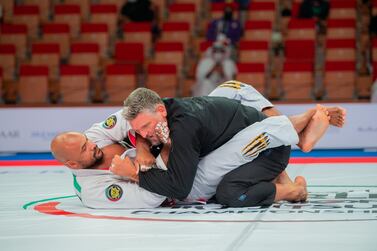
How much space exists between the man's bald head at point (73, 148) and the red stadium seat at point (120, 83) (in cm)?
781

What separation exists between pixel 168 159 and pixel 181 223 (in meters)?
0.52

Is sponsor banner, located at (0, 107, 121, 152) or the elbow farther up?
the elbow

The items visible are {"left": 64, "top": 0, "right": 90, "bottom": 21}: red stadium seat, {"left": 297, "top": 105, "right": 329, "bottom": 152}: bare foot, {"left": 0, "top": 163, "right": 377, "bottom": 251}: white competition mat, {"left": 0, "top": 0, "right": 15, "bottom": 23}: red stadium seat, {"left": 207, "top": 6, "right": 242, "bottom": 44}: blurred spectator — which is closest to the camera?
{"left": 0, "top": 163, "right": 377, "bottom": 251}: white competition mat

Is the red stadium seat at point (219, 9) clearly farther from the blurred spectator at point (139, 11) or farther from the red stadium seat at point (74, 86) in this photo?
the red stadium seat at point (74, 86)

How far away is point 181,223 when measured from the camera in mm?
4484

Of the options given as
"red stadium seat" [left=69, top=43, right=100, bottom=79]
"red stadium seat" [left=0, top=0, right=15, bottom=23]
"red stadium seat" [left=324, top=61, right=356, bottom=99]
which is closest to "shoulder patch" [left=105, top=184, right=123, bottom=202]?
"red stadium seat" [left=324, top=61, right=356, bottom=99]

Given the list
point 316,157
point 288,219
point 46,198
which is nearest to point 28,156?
Result: point 316,157

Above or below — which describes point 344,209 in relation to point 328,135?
above

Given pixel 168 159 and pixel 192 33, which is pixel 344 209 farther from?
pixel 192 33

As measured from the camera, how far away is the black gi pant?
5.05 m

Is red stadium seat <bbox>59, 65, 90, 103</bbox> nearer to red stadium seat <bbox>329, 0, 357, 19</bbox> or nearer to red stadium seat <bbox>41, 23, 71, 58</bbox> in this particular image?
red stadium seat <bbox>41, 23, 71, 58</bbox>

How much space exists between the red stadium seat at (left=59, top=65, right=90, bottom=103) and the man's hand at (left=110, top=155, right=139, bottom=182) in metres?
8.07

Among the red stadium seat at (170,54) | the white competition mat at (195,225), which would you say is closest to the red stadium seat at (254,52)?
the red stadium seat at (170,54)

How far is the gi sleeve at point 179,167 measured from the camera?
4.80m
